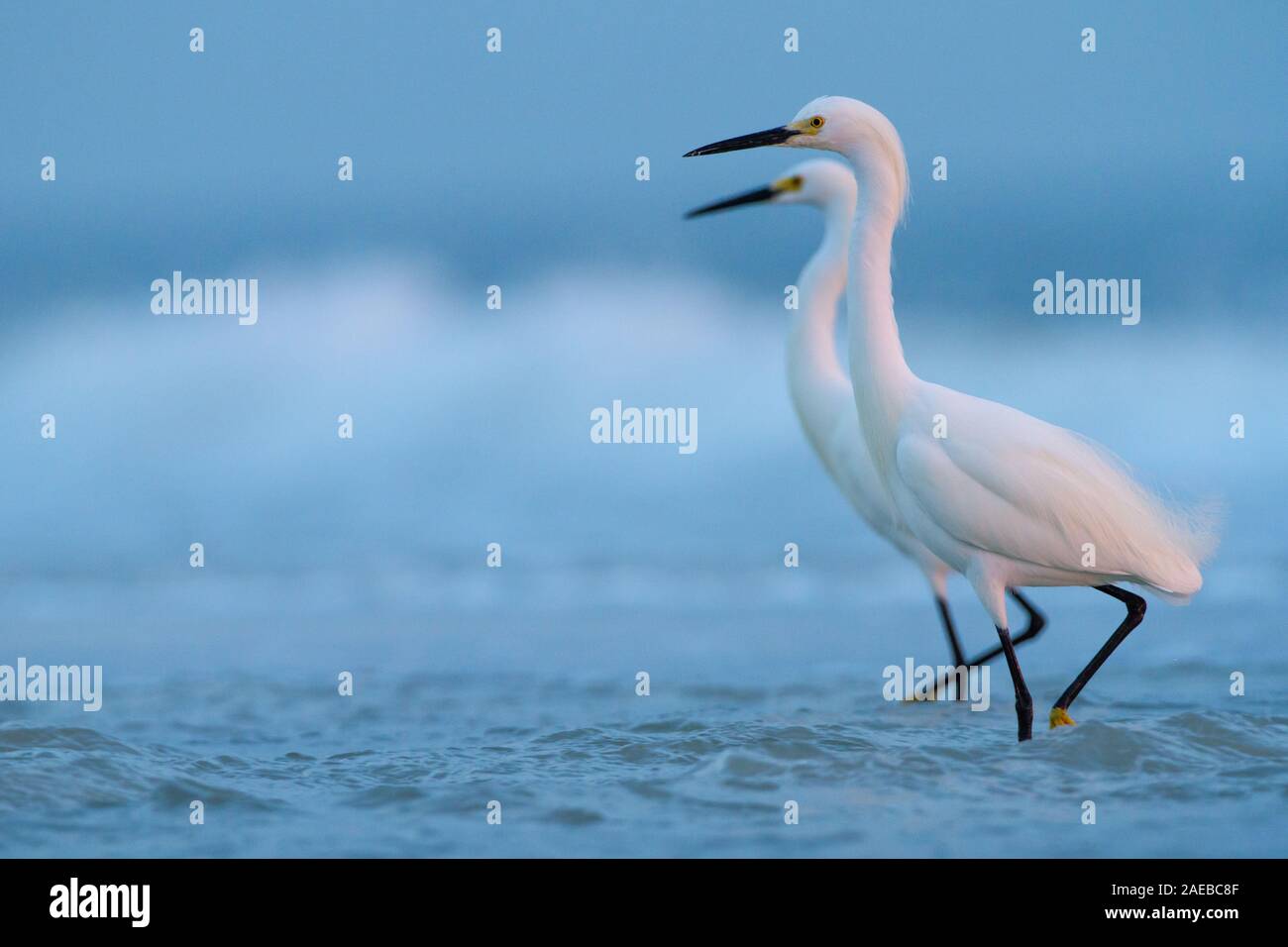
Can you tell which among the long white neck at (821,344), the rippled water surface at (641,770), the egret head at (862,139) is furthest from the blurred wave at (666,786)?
the egret head at (862,139)

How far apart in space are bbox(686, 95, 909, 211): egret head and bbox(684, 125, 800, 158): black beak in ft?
0.18

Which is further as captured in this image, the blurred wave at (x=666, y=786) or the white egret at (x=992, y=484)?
the white egret at (x=992, y=484)

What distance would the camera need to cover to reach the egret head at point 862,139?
789 cm

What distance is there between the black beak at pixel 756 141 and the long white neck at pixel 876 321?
58 centimetres

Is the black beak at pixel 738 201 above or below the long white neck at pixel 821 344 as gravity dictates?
above

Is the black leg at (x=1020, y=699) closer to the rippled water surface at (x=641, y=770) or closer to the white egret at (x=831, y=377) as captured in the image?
the rippled water surface at (x=641, y=770)

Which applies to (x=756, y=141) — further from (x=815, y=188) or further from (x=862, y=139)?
(x=815, y=188)

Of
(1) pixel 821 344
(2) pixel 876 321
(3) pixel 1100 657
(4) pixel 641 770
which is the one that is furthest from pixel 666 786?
(1) pixel 821 344

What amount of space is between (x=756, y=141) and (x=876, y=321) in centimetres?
140

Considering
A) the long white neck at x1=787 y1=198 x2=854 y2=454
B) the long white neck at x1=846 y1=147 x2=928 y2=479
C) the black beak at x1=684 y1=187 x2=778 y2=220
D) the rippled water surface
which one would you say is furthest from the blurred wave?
the black beak at x1=684 y1=187 x2=778 y2=220

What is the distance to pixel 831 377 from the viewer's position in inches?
404

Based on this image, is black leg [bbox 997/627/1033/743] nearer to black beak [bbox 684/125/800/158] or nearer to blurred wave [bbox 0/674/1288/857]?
blurred wave [bbox 0/674/1288/857]
